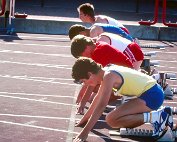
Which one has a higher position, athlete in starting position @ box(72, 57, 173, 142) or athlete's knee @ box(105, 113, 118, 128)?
athlete in starting position @ box(72, 57, 173, 142)

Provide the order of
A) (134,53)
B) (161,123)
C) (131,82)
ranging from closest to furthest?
1. (131,82)
2. (161,123)
3. (134,53)

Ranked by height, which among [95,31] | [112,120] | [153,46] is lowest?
[153,46]

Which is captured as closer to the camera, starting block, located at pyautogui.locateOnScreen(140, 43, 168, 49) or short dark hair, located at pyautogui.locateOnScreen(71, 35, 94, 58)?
short dark hair, located at pyautogui.locateOnScreen(71, 35, 94, 58)

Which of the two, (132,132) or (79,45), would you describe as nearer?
(132,132)

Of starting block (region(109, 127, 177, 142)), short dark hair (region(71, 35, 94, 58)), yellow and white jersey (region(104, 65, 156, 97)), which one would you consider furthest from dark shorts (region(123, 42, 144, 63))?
yellow and white jersey (region(104, 65, 156, 97))

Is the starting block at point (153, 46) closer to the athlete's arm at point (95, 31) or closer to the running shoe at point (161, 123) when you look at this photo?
the athlete's arm at point (95, 31)

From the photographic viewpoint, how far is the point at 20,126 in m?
7.67

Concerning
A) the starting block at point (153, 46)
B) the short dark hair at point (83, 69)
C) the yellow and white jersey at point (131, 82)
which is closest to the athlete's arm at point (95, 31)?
the yellow and white jersey at point (131, 82)

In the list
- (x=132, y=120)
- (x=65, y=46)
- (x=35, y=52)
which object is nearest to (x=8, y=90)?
(x=132, y=120)

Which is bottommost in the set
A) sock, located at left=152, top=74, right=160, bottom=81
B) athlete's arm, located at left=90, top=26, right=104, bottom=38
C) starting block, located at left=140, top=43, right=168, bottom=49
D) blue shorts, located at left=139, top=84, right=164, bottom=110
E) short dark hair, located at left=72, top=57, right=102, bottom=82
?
starting block, located at left=140, top=43, right=168, bottom=49

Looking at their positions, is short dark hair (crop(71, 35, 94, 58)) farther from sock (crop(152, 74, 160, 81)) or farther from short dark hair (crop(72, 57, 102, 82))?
sock (crop(152, 74, 160, 81))

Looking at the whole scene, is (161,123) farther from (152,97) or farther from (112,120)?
(112,120)

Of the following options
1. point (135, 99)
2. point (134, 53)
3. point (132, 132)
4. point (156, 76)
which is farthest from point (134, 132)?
point (156, 76)

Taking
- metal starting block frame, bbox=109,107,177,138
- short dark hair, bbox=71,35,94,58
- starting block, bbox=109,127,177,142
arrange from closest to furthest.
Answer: starting block, bbox=109,127,177,142 → metal starting block frame, bbox=109,107,177,138 → short dark hair, bbox=71,35,94,58
